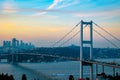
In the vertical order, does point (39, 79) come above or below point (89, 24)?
below

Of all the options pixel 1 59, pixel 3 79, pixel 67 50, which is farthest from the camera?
pixel 1 59

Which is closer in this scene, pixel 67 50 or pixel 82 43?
pixel 82 43

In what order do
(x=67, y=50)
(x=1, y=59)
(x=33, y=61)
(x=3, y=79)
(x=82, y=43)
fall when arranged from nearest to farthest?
(x=3, y=79), (x=82, y=43), (x=67, y=50), (x=33, y=61), (x=1, y=59)

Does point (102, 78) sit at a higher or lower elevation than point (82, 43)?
lower

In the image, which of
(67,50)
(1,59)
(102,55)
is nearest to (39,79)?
(67,50)

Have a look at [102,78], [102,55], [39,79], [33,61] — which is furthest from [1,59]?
[102,78]

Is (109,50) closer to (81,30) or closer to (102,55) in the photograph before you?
(102,55)

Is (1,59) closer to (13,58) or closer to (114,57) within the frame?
(13,58)

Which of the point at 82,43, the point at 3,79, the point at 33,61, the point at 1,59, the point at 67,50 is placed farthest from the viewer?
the point at 1,59

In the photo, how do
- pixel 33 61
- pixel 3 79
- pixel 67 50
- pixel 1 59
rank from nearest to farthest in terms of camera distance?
pixel 3 79, pixel 67 50, pixel 33 61, pixel 1 59
